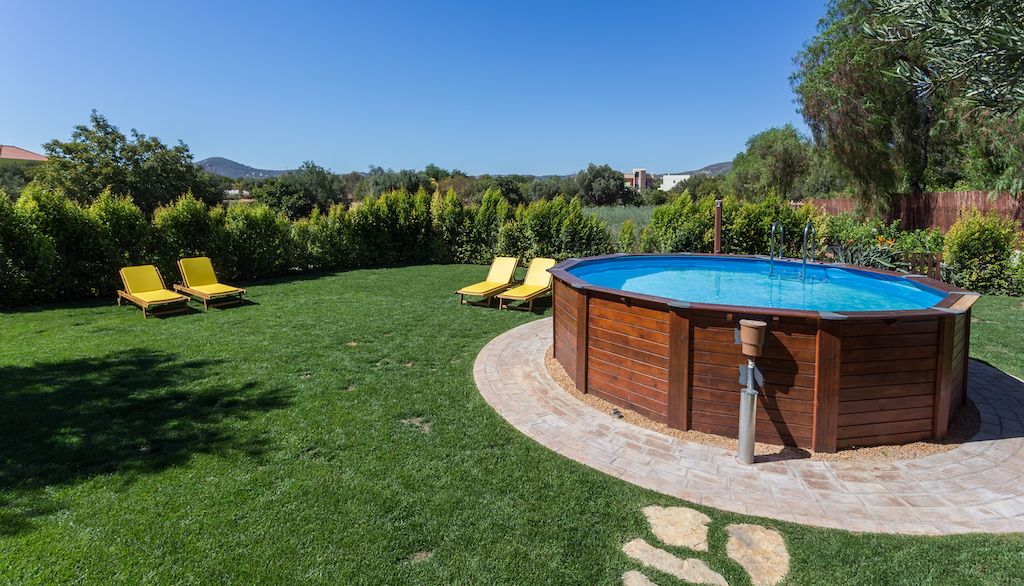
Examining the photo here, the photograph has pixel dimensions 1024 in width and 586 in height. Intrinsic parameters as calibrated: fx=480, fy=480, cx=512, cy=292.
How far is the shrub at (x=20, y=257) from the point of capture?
9734 millimetres

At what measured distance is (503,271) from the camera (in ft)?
35.8

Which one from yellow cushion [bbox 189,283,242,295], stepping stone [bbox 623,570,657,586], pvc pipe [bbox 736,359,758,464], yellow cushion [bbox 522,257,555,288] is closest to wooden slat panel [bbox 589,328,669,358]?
pvc pipe [bbox 736,359,758,464]

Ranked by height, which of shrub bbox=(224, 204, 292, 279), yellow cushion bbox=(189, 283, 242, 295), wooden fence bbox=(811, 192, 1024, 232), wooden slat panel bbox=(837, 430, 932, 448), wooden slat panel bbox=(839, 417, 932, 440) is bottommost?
wooden slat panel bbox=(837, 430, 932, 448)

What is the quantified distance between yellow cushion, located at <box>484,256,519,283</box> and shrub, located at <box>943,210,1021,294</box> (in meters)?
9.89

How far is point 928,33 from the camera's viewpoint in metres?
6.61

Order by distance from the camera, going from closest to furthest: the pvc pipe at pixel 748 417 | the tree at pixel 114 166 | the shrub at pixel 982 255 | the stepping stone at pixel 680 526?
the stepping stone at pixel 680 526
the pvc pipe at pixel 748 417
the shrub at pixel 982 255
the tree at pixel 114 166

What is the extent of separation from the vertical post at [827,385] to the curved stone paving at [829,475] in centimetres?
23

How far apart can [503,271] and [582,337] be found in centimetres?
585

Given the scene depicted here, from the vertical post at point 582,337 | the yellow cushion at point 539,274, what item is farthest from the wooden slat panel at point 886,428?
the yellow cushion at point 539,274

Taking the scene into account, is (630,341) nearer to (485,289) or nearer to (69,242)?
(485,289)

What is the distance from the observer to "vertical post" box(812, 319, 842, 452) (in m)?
3.77

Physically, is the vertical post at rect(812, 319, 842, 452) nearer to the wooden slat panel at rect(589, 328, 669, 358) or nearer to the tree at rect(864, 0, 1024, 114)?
the wooden slat panel at rect(589, 328, 669, 358)

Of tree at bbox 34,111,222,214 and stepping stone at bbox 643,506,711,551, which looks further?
tree at bbox 34,111,222,214

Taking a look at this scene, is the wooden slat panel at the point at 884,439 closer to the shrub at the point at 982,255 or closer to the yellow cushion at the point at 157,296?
the shrub at the point at 982,255
